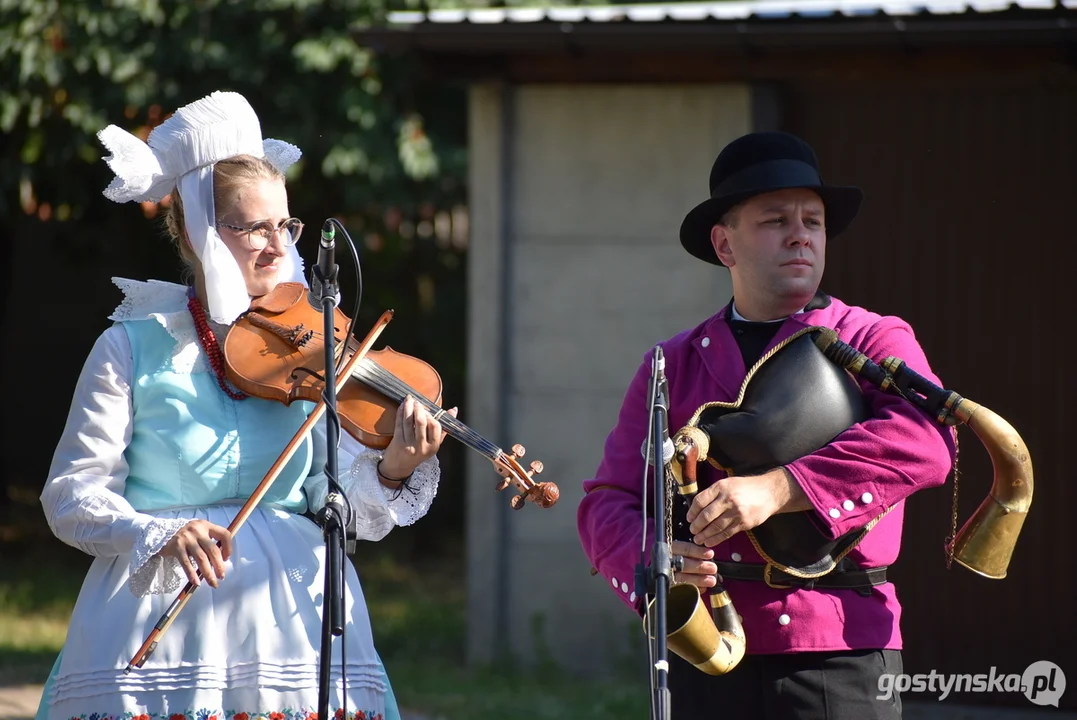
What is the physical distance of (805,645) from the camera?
265 centimetres

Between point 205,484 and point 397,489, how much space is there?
1.37ft

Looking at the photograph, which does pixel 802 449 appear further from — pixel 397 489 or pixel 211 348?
pixel 211 348

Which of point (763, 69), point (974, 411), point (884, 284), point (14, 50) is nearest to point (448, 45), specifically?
point (763, 69)

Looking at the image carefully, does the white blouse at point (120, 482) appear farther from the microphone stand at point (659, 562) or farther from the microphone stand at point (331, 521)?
the microphone stand at point (659, 562)

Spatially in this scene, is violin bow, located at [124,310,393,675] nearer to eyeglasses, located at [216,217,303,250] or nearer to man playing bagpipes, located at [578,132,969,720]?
eyeglasses, located at [216,217,303,250]

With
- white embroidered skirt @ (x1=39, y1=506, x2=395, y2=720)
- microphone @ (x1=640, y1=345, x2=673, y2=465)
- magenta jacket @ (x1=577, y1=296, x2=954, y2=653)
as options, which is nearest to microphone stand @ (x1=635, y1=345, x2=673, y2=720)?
microphone @ (x1=640, y1=345, x2=673, y2=465)

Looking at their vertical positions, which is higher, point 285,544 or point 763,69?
point 763,69

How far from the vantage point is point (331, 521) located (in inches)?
103

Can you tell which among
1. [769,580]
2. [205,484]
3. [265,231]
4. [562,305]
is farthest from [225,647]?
[562,305]

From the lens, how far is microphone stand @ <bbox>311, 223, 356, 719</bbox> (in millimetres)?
2555

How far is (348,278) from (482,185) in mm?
3120

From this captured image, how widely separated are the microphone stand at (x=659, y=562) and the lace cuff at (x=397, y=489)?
624 mm

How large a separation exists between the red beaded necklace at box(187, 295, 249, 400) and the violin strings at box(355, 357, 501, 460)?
0.27 meters

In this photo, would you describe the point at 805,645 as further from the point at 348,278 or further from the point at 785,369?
the point at 348,278
